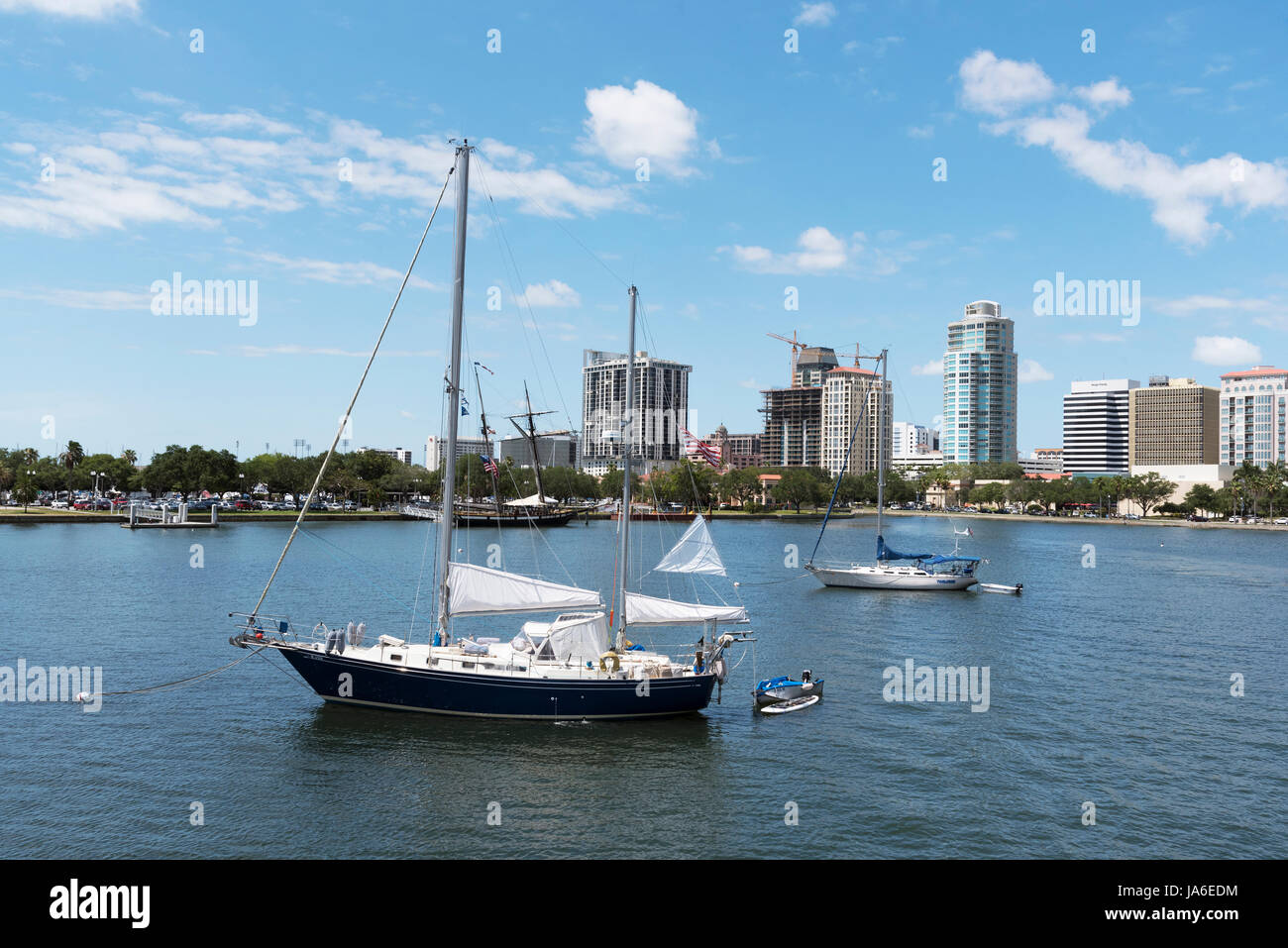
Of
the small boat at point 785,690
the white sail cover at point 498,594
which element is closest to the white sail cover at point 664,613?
the white sail cover at point 498,594

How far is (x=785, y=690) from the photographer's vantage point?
41.0m

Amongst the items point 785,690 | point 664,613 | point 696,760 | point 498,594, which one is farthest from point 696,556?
point 696,760

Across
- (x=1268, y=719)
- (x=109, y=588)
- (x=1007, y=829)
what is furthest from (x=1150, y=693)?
(x=109, y=588)

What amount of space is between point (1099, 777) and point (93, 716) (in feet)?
133

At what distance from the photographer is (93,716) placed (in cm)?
3625

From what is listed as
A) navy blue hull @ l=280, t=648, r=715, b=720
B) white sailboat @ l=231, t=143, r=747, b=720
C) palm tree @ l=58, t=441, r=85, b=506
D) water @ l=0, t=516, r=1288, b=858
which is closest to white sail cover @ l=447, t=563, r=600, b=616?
white sailboat @ l=231, t=143, r=747, b=720

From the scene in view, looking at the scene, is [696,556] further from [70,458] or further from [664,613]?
[70,458]

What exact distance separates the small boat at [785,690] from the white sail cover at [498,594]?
9478 millimetres

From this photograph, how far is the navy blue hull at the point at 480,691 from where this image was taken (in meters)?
35.6

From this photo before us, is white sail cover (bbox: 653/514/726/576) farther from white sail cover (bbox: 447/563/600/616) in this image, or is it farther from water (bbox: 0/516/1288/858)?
water (bbox: 0/516/1288/858)

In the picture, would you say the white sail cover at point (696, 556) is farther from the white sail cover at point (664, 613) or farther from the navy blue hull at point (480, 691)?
the navy blue hull at point (480, 691)

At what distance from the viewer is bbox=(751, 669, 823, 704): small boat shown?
133 ft

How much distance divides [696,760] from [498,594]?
35.7ft
